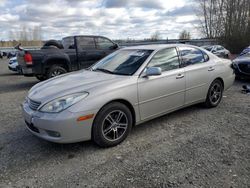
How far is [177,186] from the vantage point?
2.66m

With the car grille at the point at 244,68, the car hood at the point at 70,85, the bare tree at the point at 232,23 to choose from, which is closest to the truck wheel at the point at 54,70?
the car hood at the point at 70,85

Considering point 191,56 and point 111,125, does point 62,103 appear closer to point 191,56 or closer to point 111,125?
point 111,125

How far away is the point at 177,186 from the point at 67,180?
1278mm

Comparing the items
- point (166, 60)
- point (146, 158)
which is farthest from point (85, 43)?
point (146, 158)

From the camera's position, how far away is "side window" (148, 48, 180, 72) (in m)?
4.26

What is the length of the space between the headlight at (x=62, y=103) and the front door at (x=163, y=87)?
40.5 inches

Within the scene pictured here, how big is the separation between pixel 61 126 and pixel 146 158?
1231 mm

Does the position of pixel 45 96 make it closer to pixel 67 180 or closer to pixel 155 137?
pixel 67 180

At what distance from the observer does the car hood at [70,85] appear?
346 centimetres

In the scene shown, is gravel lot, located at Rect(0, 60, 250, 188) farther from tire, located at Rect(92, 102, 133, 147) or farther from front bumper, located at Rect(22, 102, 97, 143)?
front bumper, located at Rect(22, 102, 97, 143)

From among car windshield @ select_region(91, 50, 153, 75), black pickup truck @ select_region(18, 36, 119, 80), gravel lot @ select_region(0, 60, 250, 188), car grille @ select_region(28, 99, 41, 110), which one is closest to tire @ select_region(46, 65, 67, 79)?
black pickup truck @ select_region(18, 36, 119, 80)

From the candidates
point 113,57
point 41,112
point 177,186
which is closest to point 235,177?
point 177,186

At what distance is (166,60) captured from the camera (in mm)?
4457

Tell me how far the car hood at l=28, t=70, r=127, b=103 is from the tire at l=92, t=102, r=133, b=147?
1.32 ft
